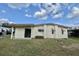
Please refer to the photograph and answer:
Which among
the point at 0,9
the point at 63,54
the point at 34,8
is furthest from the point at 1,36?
the point at 63,54

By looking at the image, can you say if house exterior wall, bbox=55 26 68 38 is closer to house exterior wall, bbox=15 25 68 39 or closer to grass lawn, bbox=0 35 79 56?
house exterior wall, bbox=15 25 68 39

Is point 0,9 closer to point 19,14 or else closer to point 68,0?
point 19,14

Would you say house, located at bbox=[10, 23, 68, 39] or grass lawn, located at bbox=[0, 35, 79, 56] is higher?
house, located at bbox=[10, 23, 68, 39]

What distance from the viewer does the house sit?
6109mm

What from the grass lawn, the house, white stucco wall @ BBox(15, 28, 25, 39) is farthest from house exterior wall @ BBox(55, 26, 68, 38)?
white stucco wall @ BBox(15, 28, 25, 39)

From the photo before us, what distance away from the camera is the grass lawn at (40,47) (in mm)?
6039

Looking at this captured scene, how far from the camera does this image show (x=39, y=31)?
20.2ft

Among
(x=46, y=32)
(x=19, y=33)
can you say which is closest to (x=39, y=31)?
(x=46, y=32)

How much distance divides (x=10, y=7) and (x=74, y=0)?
1.60 meters

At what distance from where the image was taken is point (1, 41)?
6.14 m

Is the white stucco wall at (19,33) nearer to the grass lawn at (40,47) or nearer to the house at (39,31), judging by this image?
the house at (39,31)

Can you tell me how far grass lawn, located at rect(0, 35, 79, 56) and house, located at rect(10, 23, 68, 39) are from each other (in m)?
0.13

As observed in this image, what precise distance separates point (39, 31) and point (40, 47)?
401 millimetres

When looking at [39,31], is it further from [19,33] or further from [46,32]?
[19,33]
